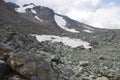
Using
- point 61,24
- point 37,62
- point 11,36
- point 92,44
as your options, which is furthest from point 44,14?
point 37,62

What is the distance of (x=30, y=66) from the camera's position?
1255 centimetres

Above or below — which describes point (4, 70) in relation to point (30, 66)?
below

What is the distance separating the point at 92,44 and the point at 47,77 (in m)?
27.0

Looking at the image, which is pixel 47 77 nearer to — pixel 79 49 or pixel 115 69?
pixel 115 69

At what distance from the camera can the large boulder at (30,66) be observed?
12.4 m

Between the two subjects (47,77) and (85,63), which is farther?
(85,63)

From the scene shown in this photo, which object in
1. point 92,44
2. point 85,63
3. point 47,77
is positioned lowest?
point 92,44

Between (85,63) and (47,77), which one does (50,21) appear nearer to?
(85,63)

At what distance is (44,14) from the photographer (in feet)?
357

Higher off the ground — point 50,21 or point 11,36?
point 11,36

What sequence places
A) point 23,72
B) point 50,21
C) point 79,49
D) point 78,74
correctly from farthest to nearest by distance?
point 50,21
point 79,49
point 78,74
point 23,72

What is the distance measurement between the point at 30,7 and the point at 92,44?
82868 mm

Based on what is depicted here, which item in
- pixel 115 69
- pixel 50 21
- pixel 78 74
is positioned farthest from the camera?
pixel 50 21

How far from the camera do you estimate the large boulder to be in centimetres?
1241
